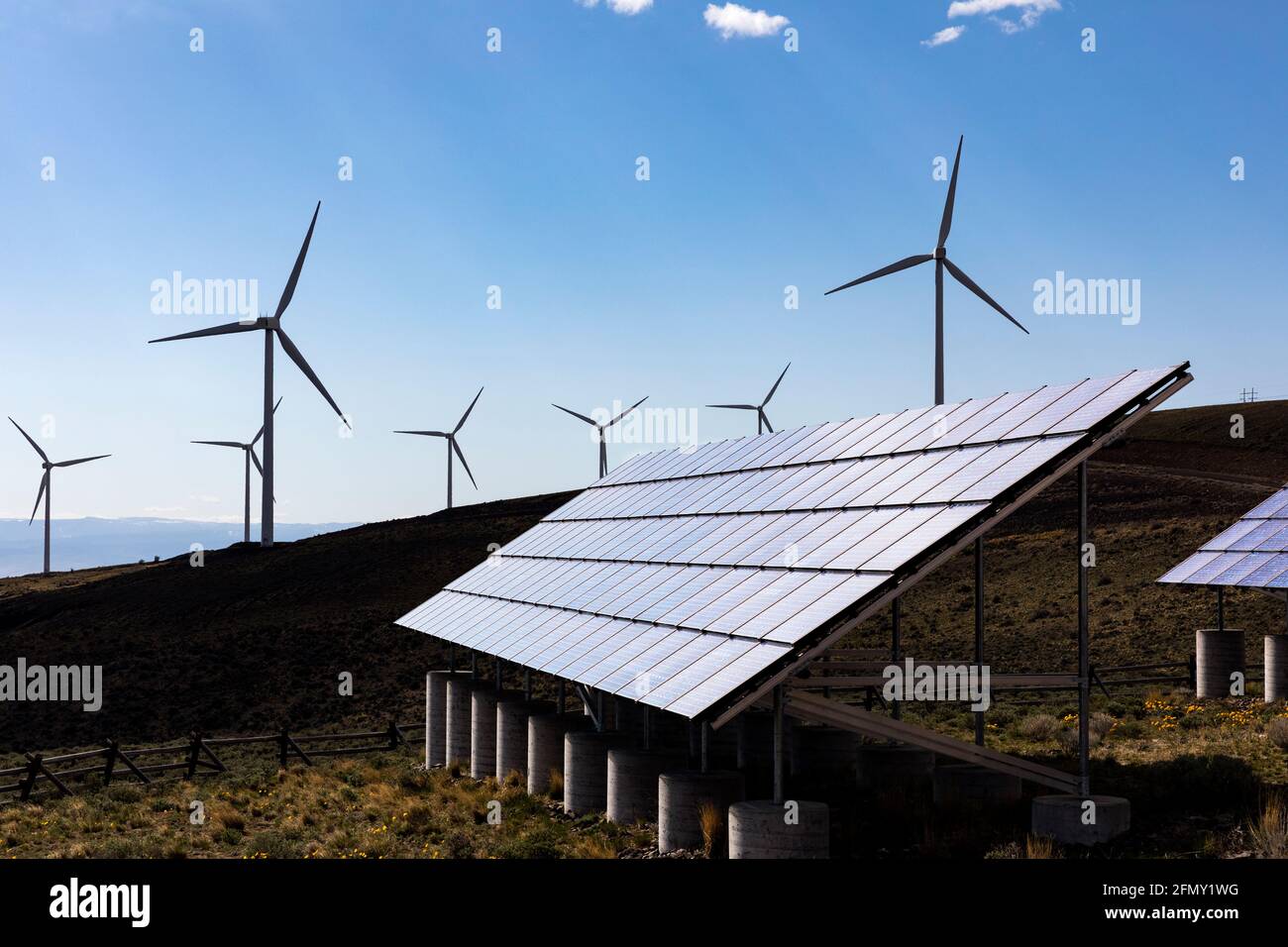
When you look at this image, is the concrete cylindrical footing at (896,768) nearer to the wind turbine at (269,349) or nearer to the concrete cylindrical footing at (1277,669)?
the concrete cylindrical footing at (1277,669)

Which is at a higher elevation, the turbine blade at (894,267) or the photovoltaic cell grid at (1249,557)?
the turbine blade at (894,267)

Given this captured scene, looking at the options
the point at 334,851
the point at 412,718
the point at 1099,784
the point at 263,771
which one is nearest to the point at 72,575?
the point at 412,718

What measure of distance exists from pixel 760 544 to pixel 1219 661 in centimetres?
2359

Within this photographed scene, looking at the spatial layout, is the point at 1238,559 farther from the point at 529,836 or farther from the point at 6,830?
the point at 6,830

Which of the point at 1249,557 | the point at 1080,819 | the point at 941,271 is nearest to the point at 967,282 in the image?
the point at 941,271

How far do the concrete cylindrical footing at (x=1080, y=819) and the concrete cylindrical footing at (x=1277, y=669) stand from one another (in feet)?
69.6

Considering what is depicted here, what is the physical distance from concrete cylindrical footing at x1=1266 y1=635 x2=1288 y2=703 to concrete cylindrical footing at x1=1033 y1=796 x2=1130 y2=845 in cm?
2120

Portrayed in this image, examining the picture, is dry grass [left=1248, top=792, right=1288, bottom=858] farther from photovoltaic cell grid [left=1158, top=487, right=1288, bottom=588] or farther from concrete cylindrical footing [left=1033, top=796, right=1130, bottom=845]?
photovoltaic cell grid [left=1158, top=487, right=1288, bottom=588]

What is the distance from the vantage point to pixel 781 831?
18.3 metres

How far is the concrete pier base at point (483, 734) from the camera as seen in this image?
34375 mm
